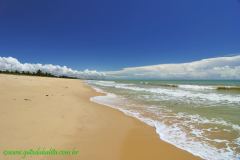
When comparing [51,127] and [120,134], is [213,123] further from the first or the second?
[51,127]

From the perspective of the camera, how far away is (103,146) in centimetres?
388

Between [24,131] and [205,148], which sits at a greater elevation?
[24,131]

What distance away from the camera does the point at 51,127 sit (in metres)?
4.68

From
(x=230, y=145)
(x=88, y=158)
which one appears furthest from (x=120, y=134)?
(x=230, y=145)

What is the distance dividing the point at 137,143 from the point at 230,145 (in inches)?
96.0

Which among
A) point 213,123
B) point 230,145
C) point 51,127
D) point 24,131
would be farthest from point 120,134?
point 213,123

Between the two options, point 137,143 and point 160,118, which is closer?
point 137,143

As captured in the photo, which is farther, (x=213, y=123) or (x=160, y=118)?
(x=160, y=118)

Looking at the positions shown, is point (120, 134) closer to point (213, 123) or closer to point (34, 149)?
point (34, 149)

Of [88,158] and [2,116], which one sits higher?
[2,116]

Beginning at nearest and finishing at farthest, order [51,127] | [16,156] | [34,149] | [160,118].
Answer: [16,156], [34,149], [51,127], [160,118]

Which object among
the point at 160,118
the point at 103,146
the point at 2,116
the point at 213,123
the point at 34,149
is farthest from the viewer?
the point at 160,118

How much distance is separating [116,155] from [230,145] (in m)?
3.05

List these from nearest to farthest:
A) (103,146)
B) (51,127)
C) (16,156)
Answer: (16,156)
(103,146)
(51,127)
